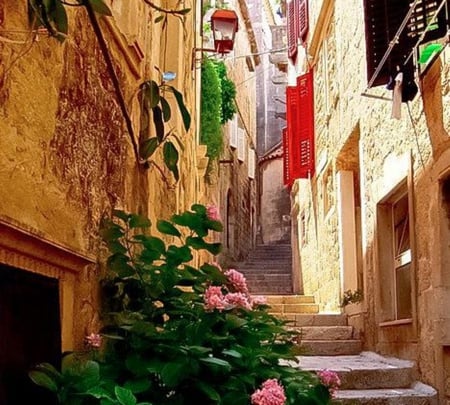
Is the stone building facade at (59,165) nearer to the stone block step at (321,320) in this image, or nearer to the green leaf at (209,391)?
the green leaf at (209,391)

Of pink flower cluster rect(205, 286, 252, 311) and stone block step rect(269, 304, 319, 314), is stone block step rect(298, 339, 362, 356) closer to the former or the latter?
stone block step rect(269, 304, 319, 314)

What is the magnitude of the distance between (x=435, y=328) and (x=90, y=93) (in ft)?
9.65

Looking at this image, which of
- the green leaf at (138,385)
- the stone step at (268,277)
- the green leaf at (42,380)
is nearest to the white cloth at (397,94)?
the green leaf at (138,385)

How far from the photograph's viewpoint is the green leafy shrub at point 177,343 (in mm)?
2076

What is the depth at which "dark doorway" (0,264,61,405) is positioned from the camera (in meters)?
1.90

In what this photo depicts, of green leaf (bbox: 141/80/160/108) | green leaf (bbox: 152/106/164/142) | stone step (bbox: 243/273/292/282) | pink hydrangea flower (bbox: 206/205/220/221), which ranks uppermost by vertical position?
green leaf (bbox: 141/80/160/108)

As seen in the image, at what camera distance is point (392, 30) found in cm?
514

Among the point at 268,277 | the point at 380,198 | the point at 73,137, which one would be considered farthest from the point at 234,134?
the point at 73,137

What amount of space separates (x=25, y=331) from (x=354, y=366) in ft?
13.3

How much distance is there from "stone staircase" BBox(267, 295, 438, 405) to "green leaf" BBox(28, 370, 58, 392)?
128cm

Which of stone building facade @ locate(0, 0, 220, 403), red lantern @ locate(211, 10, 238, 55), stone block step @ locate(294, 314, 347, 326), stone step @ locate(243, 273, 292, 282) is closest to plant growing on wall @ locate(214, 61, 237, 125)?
red lantern @ locate(211, 10, 238, 55)

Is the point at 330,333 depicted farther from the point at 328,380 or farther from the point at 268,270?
the point at 268,270

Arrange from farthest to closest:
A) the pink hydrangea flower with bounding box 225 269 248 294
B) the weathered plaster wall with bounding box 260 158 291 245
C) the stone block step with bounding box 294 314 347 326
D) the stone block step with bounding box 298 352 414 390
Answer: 1. the weathered plaster wall with bounding box 260 158 291 245
2. the stone block step with bounding box 294 314 347 326
3. the stone block step with bounding box 298 352 414 390
4. the pink hydrangea flower with bounding box 225 269 248 294

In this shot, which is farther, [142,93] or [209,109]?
[209,109]
